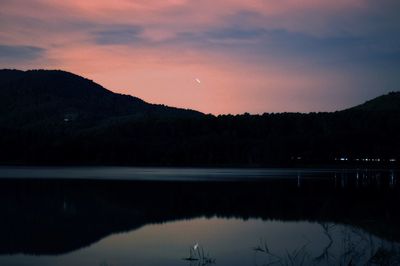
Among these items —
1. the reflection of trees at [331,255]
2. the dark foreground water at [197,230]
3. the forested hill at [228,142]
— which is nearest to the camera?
the reflection of trees at [331,255]

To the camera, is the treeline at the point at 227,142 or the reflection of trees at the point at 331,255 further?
the treeline at the point at 227,142

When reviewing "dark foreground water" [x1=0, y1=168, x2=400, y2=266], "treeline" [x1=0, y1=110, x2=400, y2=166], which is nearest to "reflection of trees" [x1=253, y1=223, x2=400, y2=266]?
"dark foreground water" [x1=0, y1=168, x2=400, y2=266]

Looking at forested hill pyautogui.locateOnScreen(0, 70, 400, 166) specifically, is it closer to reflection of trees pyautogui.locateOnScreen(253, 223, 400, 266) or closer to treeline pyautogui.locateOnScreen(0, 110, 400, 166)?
treeline pyautogui.locateOnScreen(0, 110, 400, 166)

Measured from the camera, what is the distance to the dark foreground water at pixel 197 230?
1694cm

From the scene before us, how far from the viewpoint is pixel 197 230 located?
23.1 meters

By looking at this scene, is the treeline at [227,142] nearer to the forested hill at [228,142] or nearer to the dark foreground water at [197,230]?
the forested hill at [228,142]

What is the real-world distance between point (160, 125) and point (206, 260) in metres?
137

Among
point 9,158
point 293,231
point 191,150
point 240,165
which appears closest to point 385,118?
point 240,165

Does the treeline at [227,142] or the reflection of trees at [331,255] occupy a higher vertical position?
the treeline at [227,142]

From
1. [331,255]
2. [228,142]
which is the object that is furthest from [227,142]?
[331,255]

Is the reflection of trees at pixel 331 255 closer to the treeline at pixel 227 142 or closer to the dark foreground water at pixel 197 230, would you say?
the dark foreground water at pixel 197 230

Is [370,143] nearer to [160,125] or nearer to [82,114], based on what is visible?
[160,125]

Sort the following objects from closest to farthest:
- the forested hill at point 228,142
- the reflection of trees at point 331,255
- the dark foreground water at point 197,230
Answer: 1. the reflection of trees at point 331,255
2. the dark foreground water at point 197,230
3. the forested hill at point 228,142

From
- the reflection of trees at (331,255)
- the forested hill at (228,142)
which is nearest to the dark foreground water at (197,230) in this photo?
the reflection of trees at (331,255)
